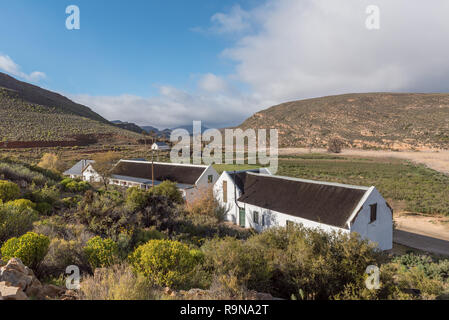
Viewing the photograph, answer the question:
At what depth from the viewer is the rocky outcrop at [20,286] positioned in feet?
12.0

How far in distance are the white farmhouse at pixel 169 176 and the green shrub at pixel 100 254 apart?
14460mm

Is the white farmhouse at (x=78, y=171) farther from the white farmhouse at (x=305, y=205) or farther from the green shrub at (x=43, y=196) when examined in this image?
the white farmhouse at (x=305, y=205)

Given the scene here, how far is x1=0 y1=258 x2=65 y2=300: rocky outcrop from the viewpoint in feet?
12.0

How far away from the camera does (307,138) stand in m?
95.3

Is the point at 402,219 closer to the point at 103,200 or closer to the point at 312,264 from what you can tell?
the point at 312,264

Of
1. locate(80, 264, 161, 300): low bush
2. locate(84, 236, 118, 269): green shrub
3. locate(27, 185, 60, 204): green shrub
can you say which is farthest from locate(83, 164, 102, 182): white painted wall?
locate(80, 264, 161, 300): low bush

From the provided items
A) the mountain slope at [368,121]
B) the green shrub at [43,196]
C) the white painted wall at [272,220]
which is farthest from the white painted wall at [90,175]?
the mountain slope at [368,121]

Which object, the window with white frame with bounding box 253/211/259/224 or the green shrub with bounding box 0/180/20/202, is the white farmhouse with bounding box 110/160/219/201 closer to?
the window with white frame with bounding box 253/211/259/224

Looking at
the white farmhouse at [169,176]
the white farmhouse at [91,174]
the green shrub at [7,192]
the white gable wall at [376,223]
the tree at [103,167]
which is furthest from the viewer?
the white farmhouse at [91,174]

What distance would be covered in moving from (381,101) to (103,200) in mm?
123444

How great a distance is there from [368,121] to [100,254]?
10668cm

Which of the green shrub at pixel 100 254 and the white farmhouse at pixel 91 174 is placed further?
the white farmhouse at pixel 91 174

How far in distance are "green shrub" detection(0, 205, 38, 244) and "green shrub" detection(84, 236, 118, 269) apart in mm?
3083

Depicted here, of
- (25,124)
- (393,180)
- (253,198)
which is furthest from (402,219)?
(25,124)
